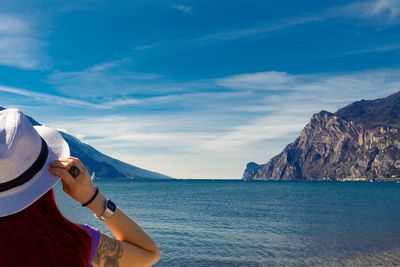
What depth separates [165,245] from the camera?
37.0 m

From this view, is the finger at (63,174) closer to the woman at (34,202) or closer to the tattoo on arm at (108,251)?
the woman at (34,202)

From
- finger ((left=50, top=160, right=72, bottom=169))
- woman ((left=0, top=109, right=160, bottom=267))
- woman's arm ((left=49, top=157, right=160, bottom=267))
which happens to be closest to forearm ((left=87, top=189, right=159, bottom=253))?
woman's arm ((left=49, top=157, right=160, bottom=267))

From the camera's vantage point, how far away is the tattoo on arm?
100.0 inches

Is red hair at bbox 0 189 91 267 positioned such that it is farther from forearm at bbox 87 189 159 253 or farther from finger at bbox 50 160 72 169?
forearm at bbox 87 189 159 253

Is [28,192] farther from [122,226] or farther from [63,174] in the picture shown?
Answer: [122,226]

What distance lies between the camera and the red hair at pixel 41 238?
1.88 metres

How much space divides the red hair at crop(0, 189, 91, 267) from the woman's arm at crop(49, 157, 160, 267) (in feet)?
1.16

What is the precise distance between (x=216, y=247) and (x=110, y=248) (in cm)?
3501

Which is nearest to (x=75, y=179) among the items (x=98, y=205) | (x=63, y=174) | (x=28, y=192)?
(x=63, y=174)

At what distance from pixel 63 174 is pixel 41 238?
0.39 meters

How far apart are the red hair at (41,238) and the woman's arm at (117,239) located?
0.35 meters

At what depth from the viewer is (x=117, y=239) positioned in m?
2.73

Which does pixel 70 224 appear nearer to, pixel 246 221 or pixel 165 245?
pixel 165 245

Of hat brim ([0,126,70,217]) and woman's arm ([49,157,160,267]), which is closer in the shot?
hat brim ([0,126,70,217])
